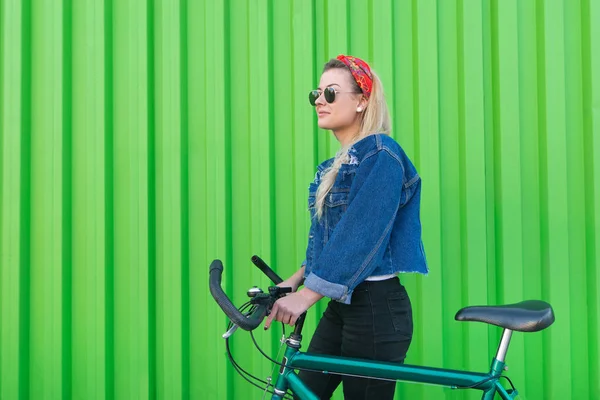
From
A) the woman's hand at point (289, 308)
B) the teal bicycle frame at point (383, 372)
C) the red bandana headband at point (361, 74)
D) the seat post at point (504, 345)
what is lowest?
the teal bicycle frame at point (383, 372)

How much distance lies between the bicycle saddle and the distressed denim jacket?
0.69 ft

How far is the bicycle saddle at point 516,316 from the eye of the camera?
1624mm

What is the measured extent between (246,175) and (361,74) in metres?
1.23

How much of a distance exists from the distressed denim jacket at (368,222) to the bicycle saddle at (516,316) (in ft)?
0.69

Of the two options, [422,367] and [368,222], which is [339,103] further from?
[422,367]

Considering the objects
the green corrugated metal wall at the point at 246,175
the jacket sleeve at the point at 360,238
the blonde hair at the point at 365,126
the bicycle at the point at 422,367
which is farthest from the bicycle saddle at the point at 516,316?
the green corrugated metal wall at the point at 246,175

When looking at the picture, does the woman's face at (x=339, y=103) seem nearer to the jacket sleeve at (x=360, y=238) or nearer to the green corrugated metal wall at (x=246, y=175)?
the jacket sleeve at (x=360, y=238)

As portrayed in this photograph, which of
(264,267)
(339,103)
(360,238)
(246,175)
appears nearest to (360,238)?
(360,238)

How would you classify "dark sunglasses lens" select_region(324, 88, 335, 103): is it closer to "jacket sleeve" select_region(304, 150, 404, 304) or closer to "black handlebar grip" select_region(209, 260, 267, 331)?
"jacket sleeve" select_region(304, 150, 404, 304)

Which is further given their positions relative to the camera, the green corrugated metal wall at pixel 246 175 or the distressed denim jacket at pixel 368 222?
the green corrugated metal wall at pixel 246 175

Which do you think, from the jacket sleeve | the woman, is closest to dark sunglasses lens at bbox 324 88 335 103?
the woman

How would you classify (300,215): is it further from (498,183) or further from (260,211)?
(498,183)

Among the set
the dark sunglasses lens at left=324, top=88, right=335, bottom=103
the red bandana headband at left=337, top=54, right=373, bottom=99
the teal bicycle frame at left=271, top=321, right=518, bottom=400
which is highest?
the red bandana headband at left=337, top=54, right=373, bottom=99

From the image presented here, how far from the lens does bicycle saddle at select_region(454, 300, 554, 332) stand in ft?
5.33
